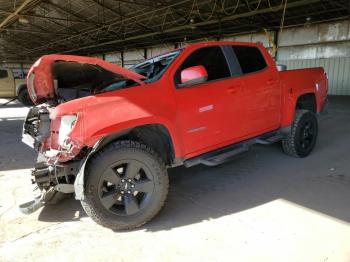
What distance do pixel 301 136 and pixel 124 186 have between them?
3309 millimetres

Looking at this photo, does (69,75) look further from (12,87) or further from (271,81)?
(12,87)

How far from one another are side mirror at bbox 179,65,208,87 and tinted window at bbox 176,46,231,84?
0.28m

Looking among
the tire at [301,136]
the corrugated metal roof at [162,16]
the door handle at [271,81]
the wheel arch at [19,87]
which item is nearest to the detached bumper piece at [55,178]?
the door handle at [271,81]

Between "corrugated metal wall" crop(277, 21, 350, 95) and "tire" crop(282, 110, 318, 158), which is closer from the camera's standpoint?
"tire" crop(282, 110, 318, 158)

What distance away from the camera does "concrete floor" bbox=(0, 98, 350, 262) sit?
2.72m

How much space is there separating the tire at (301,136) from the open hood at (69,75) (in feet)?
9.31

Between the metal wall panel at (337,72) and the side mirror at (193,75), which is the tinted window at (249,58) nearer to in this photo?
the side mirror at (193,75)

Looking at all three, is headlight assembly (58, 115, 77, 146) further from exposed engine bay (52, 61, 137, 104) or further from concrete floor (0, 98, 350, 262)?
concrete floor (0, 98, 350, 262)

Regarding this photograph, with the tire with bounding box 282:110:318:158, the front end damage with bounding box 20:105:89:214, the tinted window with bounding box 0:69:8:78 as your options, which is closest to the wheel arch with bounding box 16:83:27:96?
the tinted window with bounding box 0:69:8:78

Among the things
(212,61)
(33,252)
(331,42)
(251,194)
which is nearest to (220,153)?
(251,194)

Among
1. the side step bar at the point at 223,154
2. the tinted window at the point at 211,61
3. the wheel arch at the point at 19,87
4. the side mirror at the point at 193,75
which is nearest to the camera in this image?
the side mirror at the point at 193,75

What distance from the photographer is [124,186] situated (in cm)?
315

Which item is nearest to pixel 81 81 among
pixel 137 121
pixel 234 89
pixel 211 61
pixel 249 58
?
pixel 137 121

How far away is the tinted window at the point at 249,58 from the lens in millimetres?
4277
